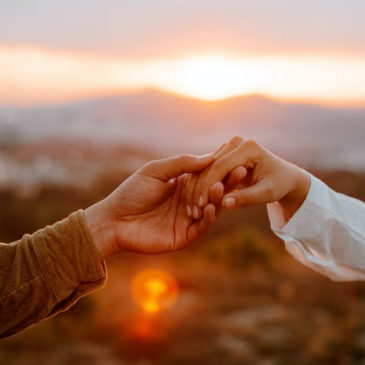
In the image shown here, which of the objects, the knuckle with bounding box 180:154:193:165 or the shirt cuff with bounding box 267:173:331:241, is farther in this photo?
the knuckle with bounding box 180:154:193:165

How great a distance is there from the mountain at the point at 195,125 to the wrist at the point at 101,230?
3.02ft

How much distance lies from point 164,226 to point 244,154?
25.0 inches

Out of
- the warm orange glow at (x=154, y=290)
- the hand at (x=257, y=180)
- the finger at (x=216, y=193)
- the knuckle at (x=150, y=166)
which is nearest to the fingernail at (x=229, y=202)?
the hand at (x=257, y=180)

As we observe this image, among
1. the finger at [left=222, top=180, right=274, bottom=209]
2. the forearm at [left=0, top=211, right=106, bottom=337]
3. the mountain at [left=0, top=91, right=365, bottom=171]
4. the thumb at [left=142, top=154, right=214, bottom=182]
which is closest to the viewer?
the forearm at [left=0, top=211, right=106, bottom=337]

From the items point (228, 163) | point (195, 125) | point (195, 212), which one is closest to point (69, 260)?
point (195, 212)

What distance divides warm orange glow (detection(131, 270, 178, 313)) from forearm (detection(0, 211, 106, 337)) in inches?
513

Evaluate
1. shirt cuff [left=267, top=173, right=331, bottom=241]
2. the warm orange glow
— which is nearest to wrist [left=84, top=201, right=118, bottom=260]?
shirt cuff [left=267, top=173, right=331, bottom=241]

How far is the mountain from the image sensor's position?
20.1 m

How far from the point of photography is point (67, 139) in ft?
191

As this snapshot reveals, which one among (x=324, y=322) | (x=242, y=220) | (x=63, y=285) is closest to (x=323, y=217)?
(x=63, y=285)

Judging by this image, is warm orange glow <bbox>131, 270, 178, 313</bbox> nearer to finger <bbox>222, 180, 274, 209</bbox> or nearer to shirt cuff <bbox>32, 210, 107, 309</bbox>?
shirt cuff <bbox>32, 210, 107, 309</bbox>

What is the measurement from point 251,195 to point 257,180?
0.11 metres

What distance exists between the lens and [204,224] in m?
2.39

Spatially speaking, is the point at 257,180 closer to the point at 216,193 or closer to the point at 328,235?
the point at 216,193
